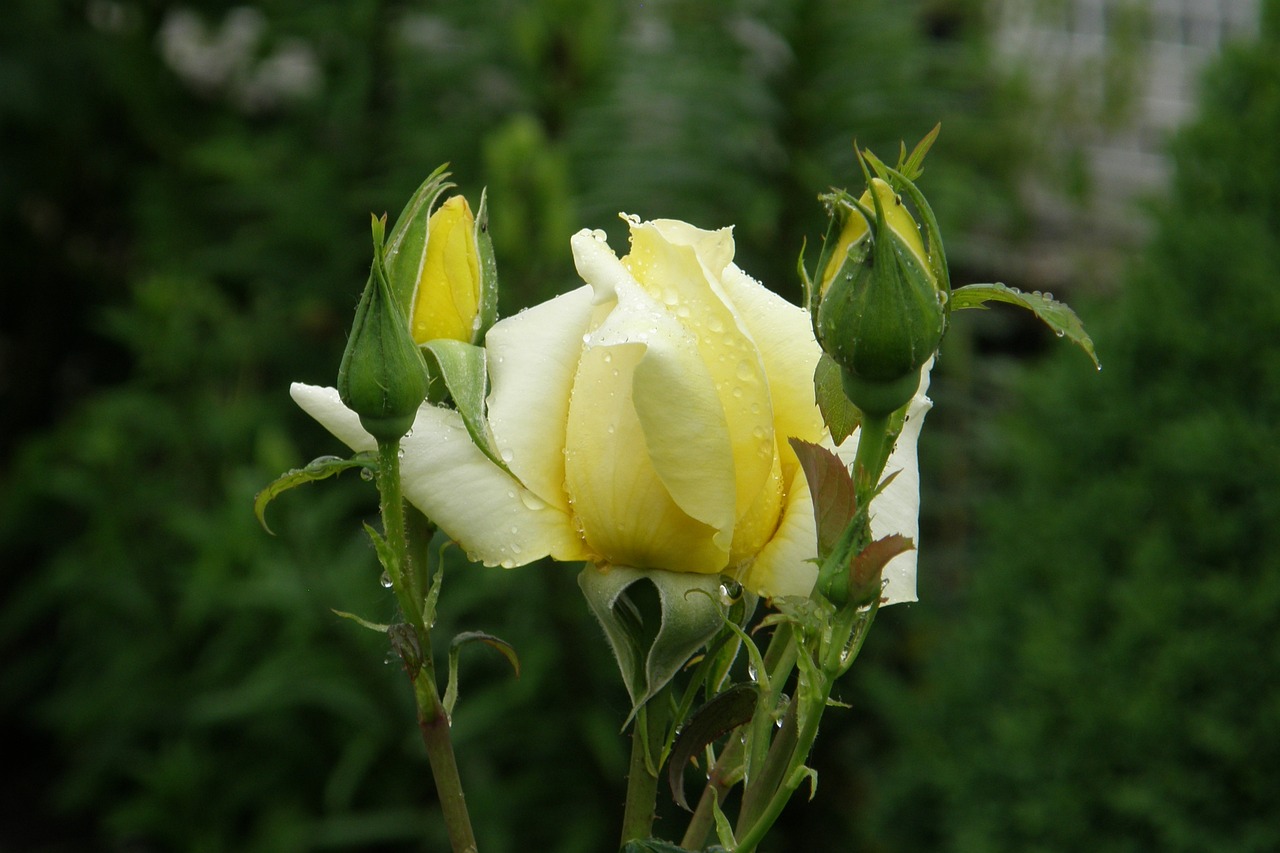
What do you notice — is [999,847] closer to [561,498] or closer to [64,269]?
[561,498]

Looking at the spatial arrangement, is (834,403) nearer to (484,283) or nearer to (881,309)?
(881,309)

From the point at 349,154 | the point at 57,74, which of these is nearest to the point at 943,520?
the point at 349,154

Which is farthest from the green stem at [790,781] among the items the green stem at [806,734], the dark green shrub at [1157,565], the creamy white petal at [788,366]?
the dark green shrub at [1157,565]

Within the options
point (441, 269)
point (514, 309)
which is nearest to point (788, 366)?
point (441, 269)

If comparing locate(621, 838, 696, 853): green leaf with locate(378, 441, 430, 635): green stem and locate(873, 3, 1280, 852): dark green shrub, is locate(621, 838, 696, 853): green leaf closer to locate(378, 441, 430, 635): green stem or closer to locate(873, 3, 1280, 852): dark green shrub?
locate(378, 441, 430, 635): green stem

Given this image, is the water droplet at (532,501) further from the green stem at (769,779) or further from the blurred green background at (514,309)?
the blurred green background at (514,309)

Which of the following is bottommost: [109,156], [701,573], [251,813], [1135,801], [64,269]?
[251,813]
